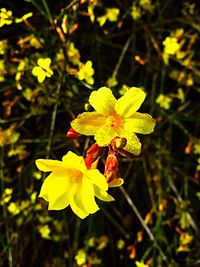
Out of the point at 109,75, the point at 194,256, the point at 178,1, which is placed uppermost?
the point at 178,1

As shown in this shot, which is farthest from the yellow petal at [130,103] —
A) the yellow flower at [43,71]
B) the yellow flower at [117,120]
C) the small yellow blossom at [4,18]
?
the small yellow blossom at [4,18]

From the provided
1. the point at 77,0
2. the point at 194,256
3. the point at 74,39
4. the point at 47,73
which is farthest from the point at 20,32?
the point at 194,256

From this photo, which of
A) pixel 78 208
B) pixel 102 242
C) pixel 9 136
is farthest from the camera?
pixel 102 242

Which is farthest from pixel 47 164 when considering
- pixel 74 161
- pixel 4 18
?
pixel 4 18

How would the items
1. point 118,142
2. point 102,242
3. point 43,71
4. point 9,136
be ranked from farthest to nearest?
1. point 102,242
2. point 9,136
3. point 43,71
4. point 118,142

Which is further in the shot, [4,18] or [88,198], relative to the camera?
[4,18]

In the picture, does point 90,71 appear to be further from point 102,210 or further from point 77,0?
point 102,210

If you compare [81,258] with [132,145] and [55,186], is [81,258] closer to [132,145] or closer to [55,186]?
[55,186]
